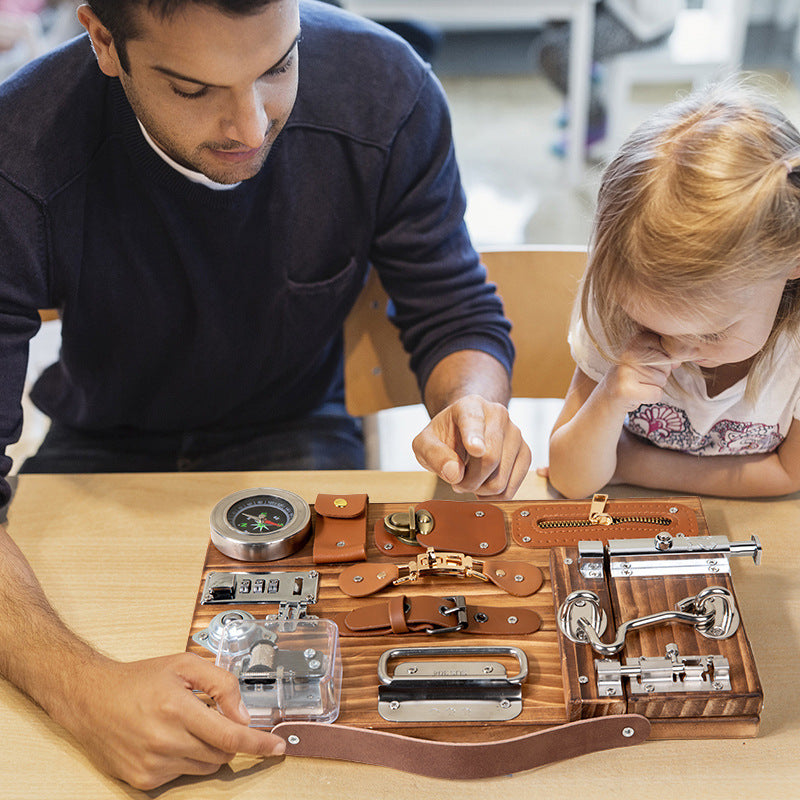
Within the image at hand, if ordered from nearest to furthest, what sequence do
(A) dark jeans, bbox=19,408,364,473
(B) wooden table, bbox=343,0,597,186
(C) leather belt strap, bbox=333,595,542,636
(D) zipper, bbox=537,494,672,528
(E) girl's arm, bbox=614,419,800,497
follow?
(C) leather belt strap, bbox=333,595,542,636, (D) zipper, bbox=537,494,672,528, (E) girl's arm, bbox=614,419,800,497, (A) dark jeans, bbox=19,408,364,473, (B) wooden table, bbox=343,0,597,186

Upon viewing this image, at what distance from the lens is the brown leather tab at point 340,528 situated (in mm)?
1077

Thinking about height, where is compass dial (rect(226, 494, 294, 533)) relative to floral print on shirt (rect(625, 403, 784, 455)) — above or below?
above

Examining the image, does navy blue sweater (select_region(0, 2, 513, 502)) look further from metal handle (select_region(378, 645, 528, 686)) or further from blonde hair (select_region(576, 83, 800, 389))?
metal handle (select_region(378, 645, 528, 686))

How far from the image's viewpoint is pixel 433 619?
3.26ft

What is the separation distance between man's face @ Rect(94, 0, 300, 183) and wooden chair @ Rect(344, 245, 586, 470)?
1.25ft

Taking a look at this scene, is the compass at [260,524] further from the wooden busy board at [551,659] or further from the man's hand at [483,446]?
the man's hand at [483,446]

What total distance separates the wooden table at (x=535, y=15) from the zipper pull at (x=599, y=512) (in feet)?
8.45

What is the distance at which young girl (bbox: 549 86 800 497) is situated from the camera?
3.24 feet

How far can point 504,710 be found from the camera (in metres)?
0.91

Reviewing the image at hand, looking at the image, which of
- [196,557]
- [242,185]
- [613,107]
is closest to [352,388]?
[242,185]

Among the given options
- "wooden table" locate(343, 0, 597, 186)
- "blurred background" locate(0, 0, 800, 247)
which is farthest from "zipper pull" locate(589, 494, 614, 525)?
"wooden table" locate(343, 0, 597, 186)

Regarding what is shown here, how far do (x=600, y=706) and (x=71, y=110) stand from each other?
1011mm

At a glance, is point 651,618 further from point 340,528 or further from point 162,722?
point 162,722

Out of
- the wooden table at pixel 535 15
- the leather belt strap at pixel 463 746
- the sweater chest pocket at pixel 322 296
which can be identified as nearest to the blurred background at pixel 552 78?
the wooden table at pixel 535 15
